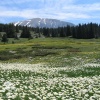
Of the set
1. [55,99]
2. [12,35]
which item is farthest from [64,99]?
[12,35]

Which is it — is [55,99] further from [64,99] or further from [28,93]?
[28,93]

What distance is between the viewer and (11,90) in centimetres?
1476

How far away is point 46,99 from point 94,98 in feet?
7.77

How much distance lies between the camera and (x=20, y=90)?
15.0 metres

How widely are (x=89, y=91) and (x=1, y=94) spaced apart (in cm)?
481

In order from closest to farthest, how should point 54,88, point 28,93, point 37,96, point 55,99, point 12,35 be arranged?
point 55,99 → point 37,96 → point 28,93 → point 54,88 → point 12,35

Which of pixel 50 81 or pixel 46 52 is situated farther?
pixel 46 52

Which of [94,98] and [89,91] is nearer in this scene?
[94,98]

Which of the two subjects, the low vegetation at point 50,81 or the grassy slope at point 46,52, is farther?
the grassy slope at point 46,52

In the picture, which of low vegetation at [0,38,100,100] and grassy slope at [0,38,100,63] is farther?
grassy slope at [0,38,100,63]

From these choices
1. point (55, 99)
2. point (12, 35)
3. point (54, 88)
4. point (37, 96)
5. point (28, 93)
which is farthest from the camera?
point (12, 35)

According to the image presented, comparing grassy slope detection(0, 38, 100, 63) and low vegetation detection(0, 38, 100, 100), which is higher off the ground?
low vegetation detection(0, 38, 100, 100)

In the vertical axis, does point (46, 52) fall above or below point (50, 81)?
below

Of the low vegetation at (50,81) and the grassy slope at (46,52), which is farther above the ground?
the low vegetation at (50,81)
